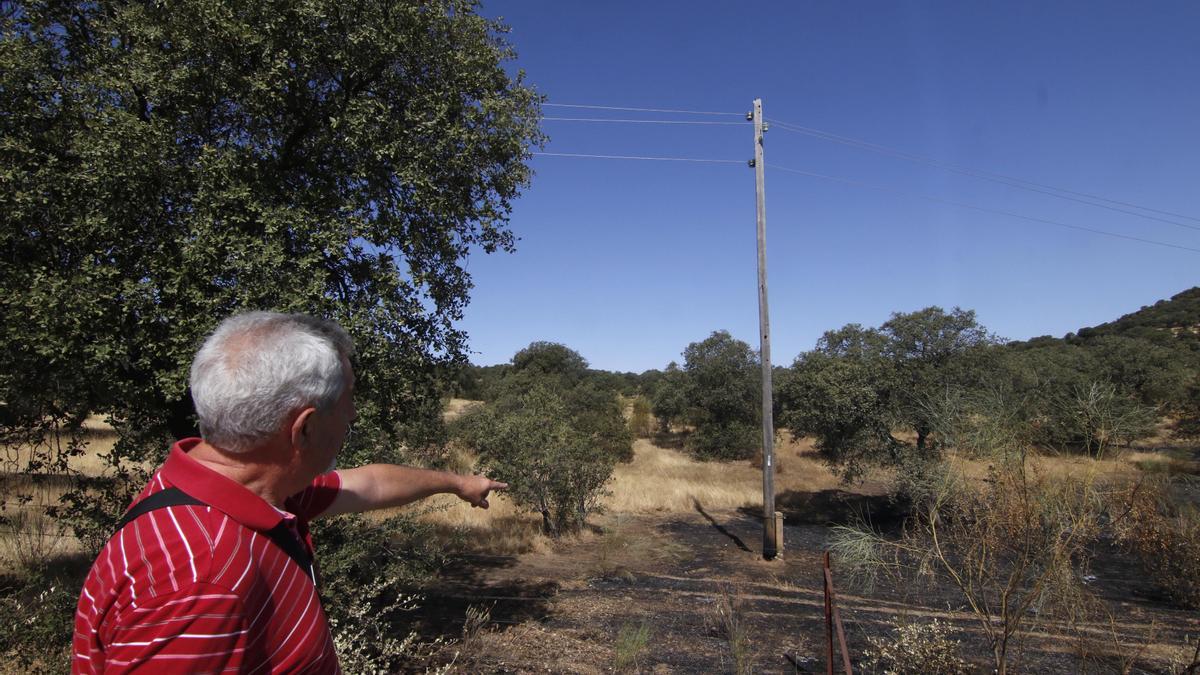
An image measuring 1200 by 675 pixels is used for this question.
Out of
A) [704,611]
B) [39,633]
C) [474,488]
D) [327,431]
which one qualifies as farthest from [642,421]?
[327,431]

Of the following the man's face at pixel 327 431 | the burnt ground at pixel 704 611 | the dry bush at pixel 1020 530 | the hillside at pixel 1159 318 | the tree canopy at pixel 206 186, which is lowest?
the burnt ground at pixel 704 611

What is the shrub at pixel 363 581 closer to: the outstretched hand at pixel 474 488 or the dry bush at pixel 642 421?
the outstretched hand at pixel 474 488

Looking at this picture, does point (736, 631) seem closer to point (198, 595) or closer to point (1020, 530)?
point (1020, 530)

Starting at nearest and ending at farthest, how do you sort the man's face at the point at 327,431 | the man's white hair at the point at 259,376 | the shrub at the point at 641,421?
1. the man's white hair at the point at 259,376
2. the man's face at the point at 327,431
3. the shrub at the point at 641,421

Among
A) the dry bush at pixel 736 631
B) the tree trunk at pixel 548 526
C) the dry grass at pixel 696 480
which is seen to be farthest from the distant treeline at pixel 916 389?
the tree trunk at pixel 548 526

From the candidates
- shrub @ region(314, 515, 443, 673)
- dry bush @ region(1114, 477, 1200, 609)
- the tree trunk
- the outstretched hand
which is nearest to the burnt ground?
dry bush @ region(1114, 477, 1200, 609)

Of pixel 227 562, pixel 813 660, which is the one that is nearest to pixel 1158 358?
pixel 813 660

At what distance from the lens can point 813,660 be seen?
767 centimetres

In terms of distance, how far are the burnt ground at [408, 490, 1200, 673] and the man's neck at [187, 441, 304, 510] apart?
19.5ft

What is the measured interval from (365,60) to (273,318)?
4.77 metres

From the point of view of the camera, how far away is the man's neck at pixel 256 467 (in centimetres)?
132

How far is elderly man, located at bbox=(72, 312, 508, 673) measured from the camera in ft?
3.45

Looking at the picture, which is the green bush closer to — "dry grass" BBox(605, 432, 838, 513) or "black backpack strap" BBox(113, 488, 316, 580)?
"dry grass" BBox(605, 432, 838, 513)

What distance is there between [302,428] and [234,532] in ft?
0.81
